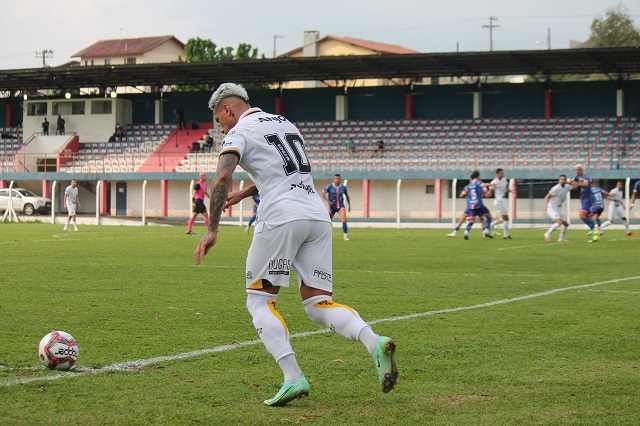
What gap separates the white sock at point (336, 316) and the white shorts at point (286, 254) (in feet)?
0.34

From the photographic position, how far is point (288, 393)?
17.3ft

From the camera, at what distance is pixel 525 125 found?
5162 centimetres

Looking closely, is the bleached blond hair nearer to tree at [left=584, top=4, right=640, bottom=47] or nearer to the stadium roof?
the stadium roof

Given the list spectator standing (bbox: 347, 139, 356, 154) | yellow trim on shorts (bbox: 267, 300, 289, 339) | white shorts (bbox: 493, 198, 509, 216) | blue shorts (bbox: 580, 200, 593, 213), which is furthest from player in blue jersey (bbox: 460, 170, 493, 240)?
spectator standing (bbox: 347, 139, 356, 154)

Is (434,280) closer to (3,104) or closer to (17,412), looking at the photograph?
(17,412)

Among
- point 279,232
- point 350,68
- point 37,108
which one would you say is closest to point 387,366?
point 279,232

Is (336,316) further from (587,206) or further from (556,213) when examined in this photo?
(587,206)

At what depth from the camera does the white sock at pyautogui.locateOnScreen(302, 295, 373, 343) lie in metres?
5.50

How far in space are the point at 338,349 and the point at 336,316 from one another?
179 centimetres

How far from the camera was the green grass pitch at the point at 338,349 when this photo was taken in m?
5.17

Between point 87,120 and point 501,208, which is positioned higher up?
point 87,120

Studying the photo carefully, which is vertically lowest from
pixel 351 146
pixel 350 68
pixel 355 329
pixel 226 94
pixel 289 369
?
pixel 289 369

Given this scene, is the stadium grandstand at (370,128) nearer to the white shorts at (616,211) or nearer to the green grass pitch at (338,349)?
the white shorts at (616,211)

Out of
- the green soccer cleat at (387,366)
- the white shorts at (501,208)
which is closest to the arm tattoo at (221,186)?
the green soccer cleat at (387,366)
